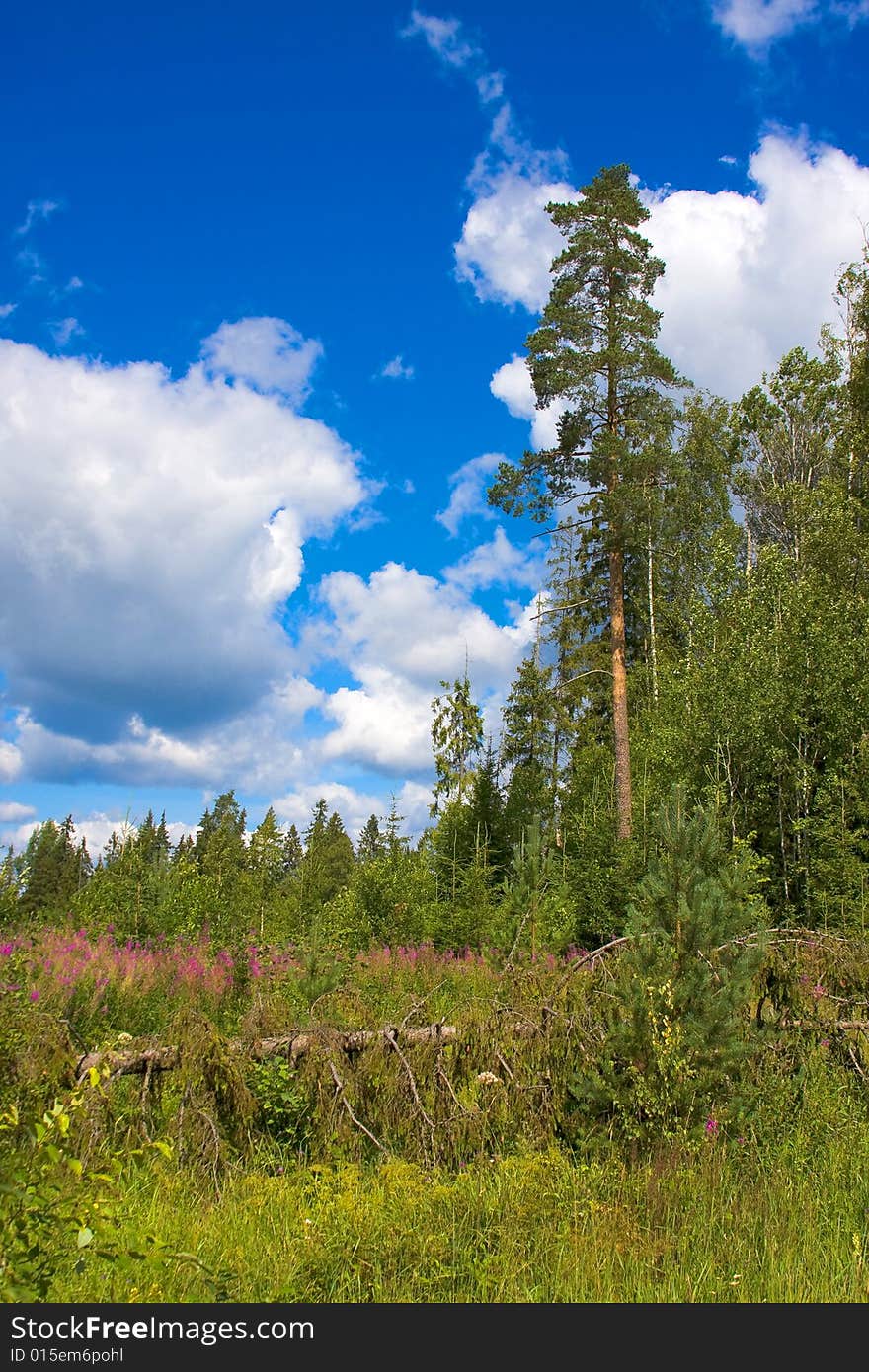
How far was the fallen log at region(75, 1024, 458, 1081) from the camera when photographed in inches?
200

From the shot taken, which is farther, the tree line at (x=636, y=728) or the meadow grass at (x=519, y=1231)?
the tree line at (x=636, y=728)

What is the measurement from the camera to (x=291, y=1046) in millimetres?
5199

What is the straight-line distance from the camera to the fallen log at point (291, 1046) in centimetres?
509

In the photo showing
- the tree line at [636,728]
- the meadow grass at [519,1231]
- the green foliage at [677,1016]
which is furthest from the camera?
the tree line at [636,728]

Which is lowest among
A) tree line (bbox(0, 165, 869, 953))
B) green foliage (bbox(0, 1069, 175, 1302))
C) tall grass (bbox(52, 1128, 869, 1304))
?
tall grass (bbox(52, 1128, 869, 1304))

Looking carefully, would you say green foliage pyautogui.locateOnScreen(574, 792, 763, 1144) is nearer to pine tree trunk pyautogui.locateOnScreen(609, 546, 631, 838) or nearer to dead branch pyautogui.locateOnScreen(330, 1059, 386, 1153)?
dead branch pyautogui.locateOnScreen(330, 1059, 386, 1153)

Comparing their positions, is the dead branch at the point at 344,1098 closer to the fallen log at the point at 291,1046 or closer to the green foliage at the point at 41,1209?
the fallen log at the point at 291,1046

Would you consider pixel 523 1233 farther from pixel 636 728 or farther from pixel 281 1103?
pixel 636 728

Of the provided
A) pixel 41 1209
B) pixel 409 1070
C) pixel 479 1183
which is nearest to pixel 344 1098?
pixel 409 1070

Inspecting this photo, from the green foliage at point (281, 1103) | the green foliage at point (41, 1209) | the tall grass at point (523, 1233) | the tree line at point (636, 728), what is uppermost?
the tree line at point (636, 728)

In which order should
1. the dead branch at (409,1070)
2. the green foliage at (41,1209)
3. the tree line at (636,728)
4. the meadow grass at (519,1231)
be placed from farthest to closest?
the tree line at (636,728) → the dead branch at (409,1070) → the meadow grass at (519,1231) → the green foliage at (41,1209)

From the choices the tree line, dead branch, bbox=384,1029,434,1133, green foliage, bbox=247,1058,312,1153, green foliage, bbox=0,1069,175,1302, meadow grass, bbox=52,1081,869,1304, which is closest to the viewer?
green foliage, bbox=0,1069,175,1302

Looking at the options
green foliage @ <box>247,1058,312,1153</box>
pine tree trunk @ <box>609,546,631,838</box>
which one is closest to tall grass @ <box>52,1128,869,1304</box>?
green foliage @ <box>247,1058,312,1153</box>

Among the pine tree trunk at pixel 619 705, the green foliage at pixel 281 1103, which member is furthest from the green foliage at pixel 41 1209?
the pine tree trunk at pixel 619 705
